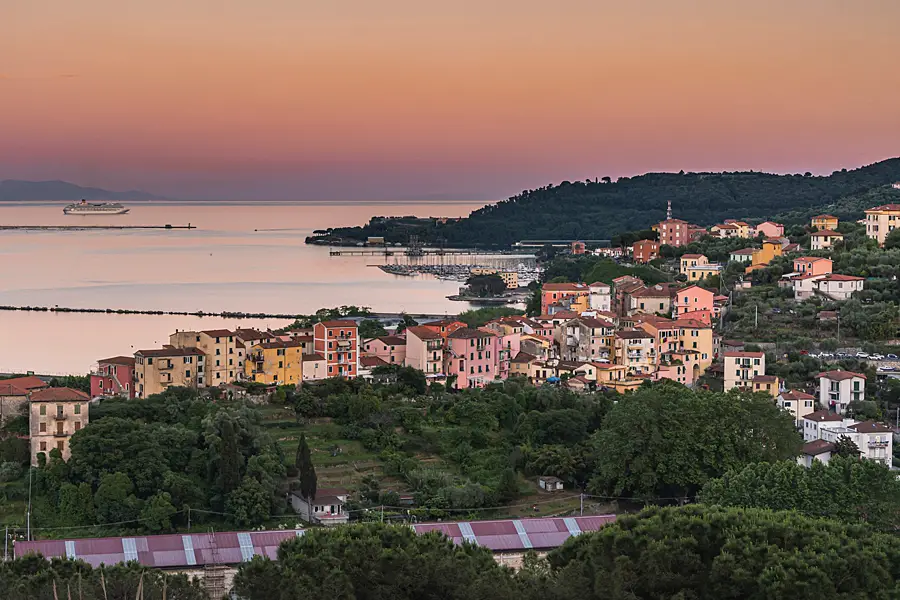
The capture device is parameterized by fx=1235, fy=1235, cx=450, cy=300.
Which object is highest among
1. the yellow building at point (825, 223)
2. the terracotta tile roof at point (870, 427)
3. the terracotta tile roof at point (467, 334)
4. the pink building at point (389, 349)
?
the yellow building at point (825, 223)

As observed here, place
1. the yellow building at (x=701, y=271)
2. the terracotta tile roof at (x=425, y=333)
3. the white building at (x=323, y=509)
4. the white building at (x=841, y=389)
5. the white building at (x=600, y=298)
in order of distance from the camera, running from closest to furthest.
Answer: the white building at (x=323, y=509) < the white building at (x=841, y=389) < the terracotta tile roof at (x=425, y=333) < the white building at (x=600, y=298) < the yellow building at (x=701, y=271)

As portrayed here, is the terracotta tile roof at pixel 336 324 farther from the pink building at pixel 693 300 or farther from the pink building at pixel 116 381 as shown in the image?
the pink building at pixel 693 300

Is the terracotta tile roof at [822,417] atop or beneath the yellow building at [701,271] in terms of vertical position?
beneath

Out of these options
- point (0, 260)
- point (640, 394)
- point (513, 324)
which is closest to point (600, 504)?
point (640, 394)

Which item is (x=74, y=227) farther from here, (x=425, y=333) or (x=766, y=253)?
(x=425, y=333)

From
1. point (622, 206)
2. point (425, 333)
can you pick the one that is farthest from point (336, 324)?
point (622, 206)

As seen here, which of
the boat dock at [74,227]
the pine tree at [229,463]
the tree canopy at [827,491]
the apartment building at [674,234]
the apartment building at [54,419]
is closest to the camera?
the tree canopy at [827,491]

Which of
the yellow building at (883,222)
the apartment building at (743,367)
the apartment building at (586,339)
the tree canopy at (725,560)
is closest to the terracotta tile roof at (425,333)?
the apartment building at (586,339)
